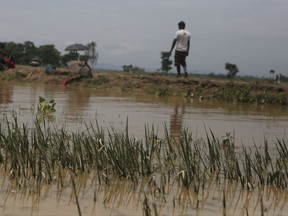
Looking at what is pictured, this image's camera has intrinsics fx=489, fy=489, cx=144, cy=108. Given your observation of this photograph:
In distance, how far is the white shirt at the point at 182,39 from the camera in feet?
49.5

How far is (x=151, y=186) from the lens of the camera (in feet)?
13.9

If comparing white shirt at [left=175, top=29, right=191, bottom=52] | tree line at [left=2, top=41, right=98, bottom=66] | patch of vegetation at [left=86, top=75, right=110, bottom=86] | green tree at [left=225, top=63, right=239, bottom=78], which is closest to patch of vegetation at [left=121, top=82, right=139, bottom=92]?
patch of vegetation at [left=86, top=75, right=110, bottom=86]

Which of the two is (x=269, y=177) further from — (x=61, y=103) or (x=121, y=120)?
(x=61, y=103)

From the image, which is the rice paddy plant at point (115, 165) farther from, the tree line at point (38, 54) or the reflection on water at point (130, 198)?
the tree line at point (38, 54)

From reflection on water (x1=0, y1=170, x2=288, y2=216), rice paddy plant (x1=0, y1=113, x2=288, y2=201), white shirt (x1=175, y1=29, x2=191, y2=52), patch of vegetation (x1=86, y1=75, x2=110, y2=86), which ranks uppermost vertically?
white shirt (x1=175, y1=29, x2=191, y2=52)

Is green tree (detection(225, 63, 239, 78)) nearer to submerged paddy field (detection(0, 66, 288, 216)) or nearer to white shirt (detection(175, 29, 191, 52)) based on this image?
white shirt (detection(175, 29, 191, 52))

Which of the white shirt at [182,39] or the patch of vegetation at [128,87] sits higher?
the white shirt at [182,39]

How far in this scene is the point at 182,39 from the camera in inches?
A: 598

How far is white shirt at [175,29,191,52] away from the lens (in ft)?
49.5

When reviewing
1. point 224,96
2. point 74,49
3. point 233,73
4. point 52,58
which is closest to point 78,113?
point 224,96

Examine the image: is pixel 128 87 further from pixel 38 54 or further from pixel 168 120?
pixel 38 54

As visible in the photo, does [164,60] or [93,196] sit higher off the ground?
[164,60]

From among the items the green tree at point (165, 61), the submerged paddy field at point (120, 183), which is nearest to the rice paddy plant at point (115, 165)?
the submerged paddy field at point (120, 183)

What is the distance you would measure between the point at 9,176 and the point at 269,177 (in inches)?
92.4
